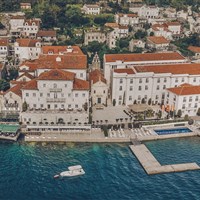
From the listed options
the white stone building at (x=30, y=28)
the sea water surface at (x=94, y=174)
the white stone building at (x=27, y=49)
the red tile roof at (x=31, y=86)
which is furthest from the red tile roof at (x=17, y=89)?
the white stone building at (x=30, y=28)

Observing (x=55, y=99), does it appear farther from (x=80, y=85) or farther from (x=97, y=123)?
(x=97, y=123)

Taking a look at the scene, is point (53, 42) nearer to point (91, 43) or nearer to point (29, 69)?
point (91, 43)

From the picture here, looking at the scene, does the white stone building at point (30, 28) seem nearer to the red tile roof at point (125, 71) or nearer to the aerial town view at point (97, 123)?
the aerial town view at point (97, 123)

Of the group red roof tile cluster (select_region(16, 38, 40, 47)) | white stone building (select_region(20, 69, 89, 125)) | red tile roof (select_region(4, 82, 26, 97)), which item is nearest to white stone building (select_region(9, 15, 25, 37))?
red roof tile cluster (select_region(16, 38, 40, 47))

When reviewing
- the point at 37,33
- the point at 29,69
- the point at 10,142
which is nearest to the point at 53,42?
the point at 37,33

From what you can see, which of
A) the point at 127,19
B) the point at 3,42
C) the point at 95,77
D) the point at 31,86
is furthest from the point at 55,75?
the point at 127,19

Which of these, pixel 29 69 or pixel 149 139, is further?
pixel 29 69
